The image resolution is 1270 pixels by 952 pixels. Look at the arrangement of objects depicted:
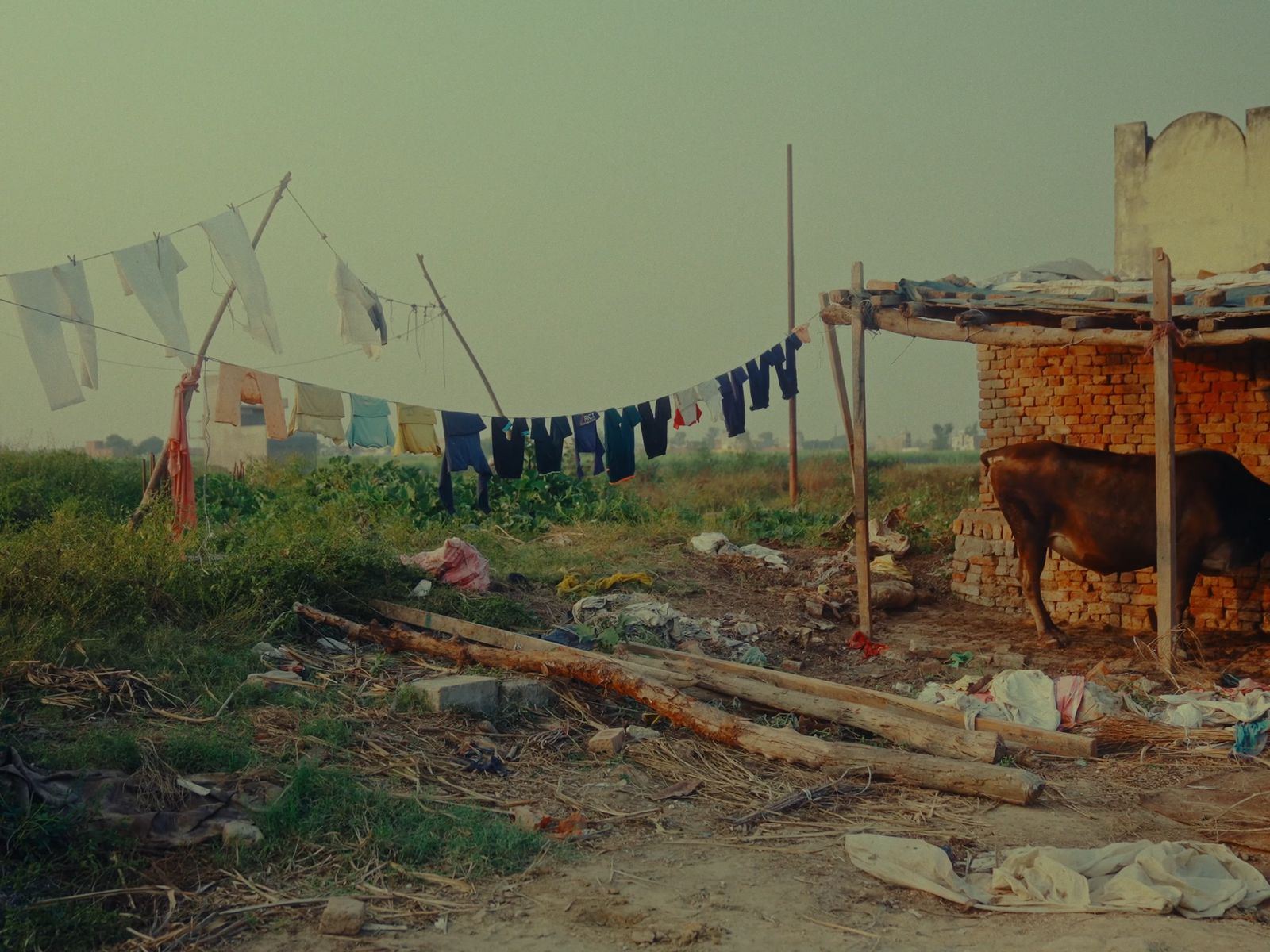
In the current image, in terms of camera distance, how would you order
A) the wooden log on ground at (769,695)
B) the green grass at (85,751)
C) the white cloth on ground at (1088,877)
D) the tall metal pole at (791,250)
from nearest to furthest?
the white cloth on ground at (1088,877)
the green grass at (85,751)
the wooden log on ground at (769,695)
the tall metal pole at (791,250)

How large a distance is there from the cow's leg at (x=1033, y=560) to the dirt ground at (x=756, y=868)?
2123mm

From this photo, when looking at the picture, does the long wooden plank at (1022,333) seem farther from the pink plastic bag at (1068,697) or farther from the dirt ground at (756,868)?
the pink plastic bag at (1068,697)

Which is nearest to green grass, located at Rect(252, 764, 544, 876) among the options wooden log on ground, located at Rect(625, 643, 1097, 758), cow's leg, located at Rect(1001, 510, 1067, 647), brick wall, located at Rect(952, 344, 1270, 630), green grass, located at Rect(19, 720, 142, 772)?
green grass, located at Rect(19, 720, 142, 772)

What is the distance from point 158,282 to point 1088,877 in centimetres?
784

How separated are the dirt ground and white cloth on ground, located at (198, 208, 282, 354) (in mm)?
5098

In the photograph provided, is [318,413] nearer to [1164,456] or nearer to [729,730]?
[729,730]

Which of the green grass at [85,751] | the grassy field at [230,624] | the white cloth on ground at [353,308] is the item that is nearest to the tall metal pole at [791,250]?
the grassy field at [230,624]

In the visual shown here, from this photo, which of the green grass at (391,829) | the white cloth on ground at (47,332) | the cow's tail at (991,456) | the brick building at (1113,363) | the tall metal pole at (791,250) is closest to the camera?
the green grass at (391,829)

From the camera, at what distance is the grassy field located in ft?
15.1

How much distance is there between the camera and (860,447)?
32.8 feet

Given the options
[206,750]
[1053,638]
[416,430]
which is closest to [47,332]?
[416,430]

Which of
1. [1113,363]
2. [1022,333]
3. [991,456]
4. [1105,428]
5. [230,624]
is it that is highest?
[1022,333]

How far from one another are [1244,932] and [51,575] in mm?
6924

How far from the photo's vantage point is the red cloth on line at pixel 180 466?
10383 millimetres
